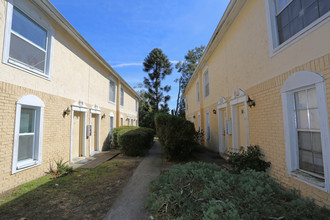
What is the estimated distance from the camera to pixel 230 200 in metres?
1.80

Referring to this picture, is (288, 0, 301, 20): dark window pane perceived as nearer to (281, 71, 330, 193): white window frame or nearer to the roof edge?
(281, 71, 330, 193): white window frame

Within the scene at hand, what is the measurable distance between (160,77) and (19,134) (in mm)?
23222

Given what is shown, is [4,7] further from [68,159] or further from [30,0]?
[68,159]

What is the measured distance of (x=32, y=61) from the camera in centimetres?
477

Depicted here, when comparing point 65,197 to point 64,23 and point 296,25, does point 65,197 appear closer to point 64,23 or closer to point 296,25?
point 64,23

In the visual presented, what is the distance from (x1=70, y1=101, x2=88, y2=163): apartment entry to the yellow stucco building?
6.57 metres

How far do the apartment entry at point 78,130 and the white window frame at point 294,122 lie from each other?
7287 millimetres

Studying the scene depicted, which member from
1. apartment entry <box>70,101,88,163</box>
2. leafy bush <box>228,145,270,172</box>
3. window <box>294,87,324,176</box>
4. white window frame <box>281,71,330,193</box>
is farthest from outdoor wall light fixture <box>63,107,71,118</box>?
window <box>294,87,324,176</box>

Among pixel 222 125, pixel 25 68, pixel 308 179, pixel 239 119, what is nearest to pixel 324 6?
pixel 308 179

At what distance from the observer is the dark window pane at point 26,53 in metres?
4.12

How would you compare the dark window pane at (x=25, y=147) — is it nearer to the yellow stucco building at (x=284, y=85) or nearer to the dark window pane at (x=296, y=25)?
the yellow stucco building at (x=284, y=85)

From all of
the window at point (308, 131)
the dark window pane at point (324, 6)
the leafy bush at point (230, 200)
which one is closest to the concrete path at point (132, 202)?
the leafy bush at point (230, 200)

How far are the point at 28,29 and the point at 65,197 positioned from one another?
15.6 ft

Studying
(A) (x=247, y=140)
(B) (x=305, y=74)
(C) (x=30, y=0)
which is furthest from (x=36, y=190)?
(B) (x=305, y=74)
